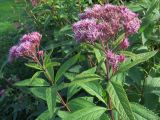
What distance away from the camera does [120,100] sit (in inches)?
105

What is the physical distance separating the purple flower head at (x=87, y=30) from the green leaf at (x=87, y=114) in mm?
460

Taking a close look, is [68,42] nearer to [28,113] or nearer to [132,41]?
[132,41]

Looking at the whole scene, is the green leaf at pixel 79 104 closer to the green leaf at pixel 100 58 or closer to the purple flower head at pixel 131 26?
the green leaf at pixel 100 58

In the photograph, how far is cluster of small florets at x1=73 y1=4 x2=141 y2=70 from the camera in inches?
113

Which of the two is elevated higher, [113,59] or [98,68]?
[113,59]

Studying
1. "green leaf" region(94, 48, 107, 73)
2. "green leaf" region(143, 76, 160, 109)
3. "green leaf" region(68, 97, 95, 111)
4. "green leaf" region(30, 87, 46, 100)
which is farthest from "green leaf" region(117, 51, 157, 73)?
"green leaf" region(30, 87, 46, 100)

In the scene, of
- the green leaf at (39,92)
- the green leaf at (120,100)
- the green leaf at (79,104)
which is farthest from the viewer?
the green leaf at (39,92)

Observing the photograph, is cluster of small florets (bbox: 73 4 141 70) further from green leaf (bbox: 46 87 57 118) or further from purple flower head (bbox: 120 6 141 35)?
green leaf (bbox: 46 87 57 118)

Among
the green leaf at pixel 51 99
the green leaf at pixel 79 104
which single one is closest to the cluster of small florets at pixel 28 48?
the green leaf at pixel 51 99

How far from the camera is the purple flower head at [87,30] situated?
9.37ft

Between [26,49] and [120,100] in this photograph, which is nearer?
[120,100]

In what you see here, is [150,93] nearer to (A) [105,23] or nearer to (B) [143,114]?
(B) [143,114]

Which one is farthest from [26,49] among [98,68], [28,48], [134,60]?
[134,60]

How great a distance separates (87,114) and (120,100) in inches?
10.2
